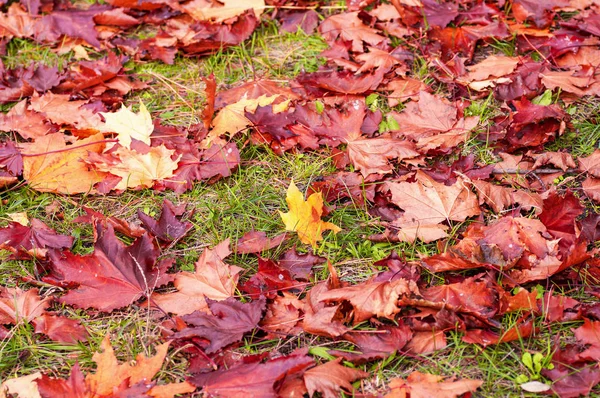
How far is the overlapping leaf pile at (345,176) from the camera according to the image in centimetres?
213

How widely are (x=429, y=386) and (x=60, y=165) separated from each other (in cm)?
180

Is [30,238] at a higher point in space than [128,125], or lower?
lower

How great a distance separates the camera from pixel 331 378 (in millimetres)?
2010

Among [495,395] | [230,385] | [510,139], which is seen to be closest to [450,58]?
[510,139]

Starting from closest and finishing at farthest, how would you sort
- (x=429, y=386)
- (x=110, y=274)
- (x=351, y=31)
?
(x=429, y=386), (x=110, y=274), (x=351, y=31)

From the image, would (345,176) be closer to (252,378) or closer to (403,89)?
(403,89)

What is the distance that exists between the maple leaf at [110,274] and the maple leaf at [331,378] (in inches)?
26.2

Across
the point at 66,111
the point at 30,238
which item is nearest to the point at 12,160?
the point at 66,111

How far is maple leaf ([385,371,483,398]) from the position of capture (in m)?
1.96

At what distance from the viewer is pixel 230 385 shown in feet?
6.54

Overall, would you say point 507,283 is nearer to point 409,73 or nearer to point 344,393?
point 344,393

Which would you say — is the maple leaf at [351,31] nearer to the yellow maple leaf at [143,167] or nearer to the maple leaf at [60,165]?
the yellow maple leaf at [143,167]

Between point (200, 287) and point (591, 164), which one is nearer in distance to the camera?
point (200, 287)

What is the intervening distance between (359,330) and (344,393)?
9.2 inches
